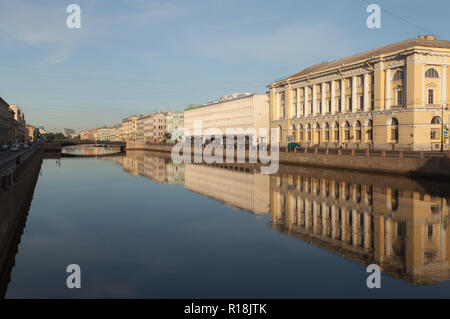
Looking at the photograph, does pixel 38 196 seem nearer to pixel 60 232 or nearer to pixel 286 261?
pixel 60 232

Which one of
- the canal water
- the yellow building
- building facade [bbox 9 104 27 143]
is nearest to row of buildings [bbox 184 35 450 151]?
the yellow building

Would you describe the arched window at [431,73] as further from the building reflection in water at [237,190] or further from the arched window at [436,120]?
the building reflection in water at [237,190]

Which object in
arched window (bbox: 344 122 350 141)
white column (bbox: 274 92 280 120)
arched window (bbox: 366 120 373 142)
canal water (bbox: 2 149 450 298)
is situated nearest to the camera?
canal water (bbox: 2 149 450 298)

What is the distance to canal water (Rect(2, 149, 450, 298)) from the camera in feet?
36.0

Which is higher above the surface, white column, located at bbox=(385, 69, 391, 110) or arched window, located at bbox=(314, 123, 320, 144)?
white column, located at bbox=(385, 69, 391, 110)

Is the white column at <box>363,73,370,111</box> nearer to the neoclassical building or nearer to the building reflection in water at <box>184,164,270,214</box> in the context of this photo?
the neoclassical building

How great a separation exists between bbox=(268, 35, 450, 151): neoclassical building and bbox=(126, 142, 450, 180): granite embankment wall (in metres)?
6.66

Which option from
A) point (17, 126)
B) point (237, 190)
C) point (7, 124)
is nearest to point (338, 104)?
point (237, 190)

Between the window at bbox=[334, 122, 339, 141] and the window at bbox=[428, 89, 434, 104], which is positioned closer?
the window at bbox=[428, 89, 434, 104]

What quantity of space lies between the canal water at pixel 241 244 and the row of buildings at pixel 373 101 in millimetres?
19043

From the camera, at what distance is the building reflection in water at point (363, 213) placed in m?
13.5

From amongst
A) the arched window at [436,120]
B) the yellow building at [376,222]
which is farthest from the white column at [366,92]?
the yellow building at [376,222]

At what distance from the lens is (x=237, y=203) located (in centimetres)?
2622
